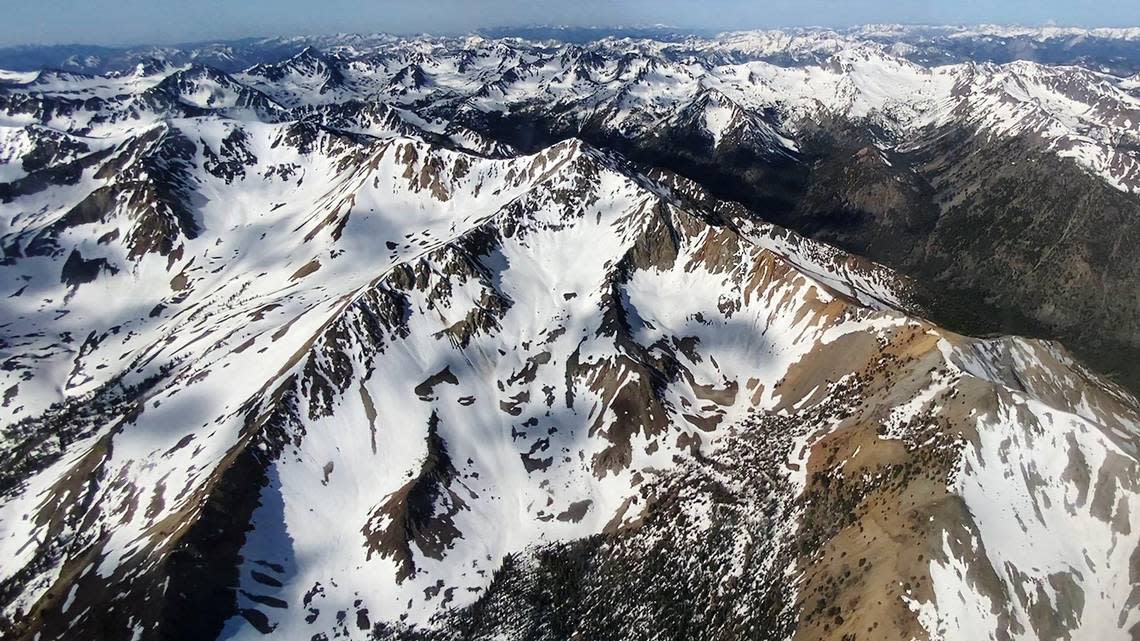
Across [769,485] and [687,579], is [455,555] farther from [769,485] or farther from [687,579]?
[769,485]

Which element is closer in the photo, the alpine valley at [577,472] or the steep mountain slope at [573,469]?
the alpine valley at [577,472]

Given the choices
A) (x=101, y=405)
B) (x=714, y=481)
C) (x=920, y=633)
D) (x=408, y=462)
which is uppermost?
(x=920, y=633)

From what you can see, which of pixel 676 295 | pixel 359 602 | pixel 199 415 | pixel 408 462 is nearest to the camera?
pixel 359 602

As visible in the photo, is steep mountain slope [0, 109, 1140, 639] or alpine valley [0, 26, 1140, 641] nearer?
alpine valley [0, 26, 1140, 641]

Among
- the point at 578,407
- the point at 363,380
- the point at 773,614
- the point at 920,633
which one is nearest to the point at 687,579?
the point at 773,614

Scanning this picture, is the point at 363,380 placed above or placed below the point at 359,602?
above

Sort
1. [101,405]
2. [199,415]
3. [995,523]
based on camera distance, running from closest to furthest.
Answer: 1. [995,523]
2. [199,415]
3. [101,405]

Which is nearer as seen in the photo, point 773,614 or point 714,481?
point 773,614

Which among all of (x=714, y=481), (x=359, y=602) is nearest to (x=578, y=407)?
(x=714, y=481)

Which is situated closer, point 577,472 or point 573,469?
point 577,472
